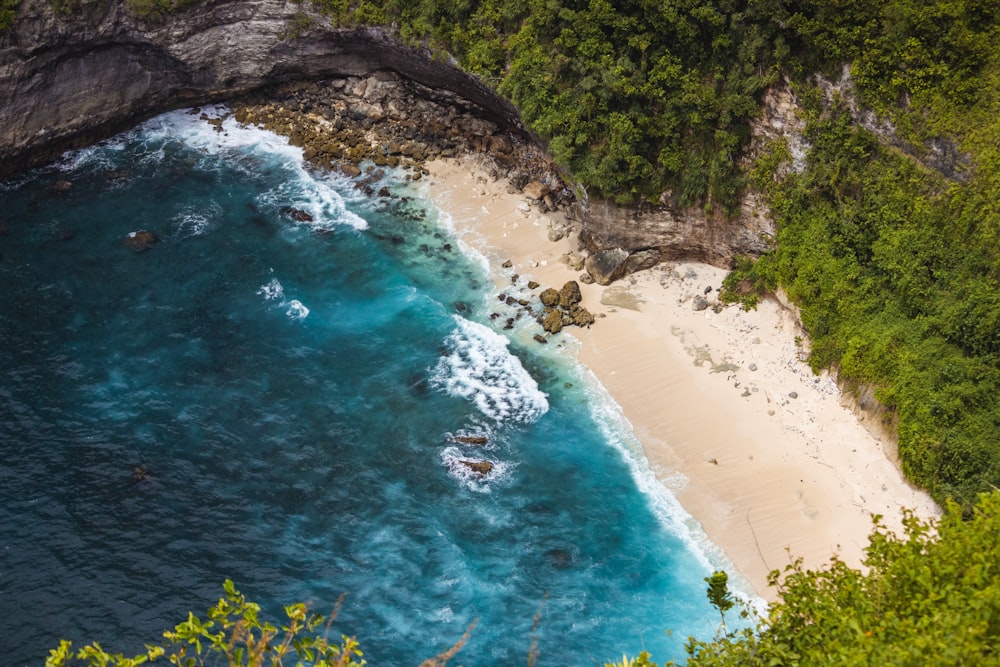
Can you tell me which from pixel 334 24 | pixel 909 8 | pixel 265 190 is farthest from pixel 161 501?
pixel 909 8

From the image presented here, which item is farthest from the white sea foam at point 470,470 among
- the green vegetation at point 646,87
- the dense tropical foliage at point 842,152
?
the green vegetation at point 646,87

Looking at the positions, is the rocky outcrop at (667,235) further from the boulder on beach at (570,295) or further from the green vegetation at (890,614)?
the green vegetation at (890,614)

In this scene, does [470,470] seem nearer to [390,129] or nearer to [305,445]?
[305,445]

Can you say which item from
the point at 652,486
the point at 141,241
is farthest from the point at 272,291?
the point at 652,486

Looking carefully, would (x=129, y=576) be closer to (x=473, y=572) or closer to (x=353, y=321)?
(x=473, y=572)

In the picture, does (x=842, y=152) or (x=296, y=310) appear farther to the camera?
(x=296, y=310)

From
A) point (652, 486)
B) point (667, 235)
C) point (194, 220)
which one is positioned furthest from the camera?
point (194, 220)

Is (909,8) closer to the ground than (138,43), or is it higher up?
higher up
